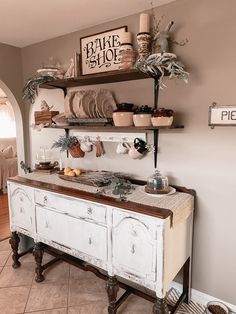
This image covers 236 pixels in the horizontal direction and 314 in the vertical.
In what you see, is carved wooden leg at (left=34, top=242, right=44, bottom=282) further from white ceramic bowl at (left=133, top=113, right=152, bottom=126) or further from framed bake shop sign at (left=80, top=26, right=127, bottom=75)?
framed bake shop sign at (left=80, top=26, right=127, bottom=75)

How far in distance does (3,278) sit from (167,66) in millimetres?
2213

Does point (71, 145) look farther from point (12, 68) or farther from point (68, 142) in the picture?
point (12, 68)

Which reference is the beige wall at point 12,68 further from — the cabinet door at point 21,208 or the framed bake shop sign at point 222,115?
the framed bake shop sign at point 222,115

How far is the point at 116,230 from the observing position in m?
1.65

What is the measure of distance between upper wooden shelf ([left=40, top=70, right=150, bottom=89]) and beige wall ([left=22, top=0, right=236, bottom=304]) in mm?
95

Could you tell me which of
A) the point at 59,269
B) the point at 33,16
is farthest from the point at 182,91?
the point at 59,269

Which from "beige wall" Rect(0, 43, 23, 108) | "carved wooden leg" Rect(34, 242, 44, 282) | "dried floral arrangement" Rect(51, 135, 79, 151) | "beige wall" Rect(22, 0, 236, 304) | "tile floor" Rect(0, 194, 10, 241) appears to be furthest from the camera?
"tile floor" Rect(0, 194, 10, 241)

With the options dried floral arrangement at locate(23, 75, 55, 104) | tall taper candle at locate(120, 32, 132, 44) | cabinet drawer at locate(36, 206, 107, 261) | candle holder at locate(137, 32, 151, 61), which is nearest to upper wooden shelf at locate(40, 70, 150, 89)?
dried floral arrangement at locate(23, 75, 55, 104)

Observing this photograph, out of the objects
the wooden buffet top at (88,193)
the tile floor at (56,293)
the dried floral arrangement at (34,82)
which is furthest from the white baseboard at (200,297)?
the dried floral arrangement at (34,82)

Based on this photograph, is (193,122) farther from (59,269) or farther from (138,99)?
(59,269)

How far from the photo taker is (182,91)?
5.85 ft

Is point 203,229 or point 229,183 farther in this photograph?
point 203,229

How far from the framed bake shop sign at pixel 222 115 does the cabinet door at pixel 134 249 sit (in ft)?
2.69

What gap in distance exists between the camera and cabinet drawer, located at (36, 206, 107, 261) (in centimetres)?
175
